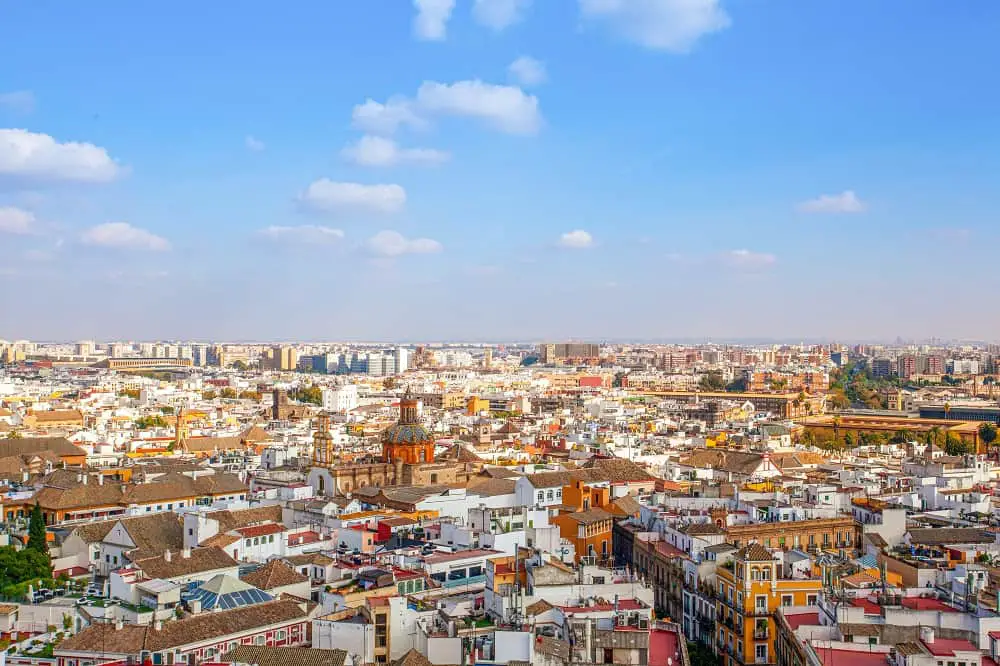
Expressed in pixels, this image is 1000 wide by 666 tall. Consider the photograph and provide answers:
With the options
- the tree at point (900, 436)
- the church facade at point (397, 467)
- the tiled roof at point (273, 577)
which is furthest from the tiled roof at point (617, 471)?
the tree at point (900, 436)

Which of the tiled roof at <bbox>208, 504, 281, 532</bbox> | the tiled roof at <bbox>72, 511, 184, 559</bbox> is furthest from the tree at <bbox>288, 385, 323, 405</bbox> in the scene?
the tiled roof at <bbox>72, 511, 184, 559</bbox>

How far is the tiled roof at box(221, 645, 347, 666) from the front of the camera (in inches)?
579

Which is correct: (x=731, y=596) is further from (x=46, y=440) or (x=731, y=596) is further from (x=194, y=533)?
(x=46, y=440)

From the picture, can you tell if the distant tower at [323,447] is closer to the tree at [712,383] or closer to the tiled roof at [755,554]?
the tiled roof at [755,554]

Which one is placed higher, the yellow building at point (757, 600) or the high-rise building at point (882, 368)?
the high-rise building at point (882, 368)

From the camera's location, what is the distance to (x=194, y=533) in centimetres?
2423

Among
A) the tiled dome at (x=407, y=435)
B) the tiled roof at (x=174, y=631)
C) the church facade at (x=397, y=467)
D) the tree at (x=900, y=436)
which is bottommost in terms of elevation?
the tree at (x=900, y=436)

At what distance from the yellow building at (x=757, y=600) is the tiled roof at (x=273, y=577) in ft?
25.2

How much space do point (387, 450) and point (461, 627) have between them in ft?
62.3

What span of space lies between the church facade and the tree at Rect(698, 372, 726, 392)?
242 feet

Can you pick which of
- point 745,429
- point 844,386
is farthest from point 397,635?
point 844,386

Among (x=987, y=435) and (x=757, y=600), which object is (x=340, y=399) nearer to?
(x=987, y=435)

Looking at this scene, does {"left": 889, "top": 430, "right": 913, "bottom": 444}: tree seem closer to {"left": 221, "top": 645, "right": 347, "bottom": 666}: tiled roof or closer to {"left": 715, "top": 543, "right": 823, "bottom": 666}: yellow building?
{"left": 715, "top": 543, "right": 823, "bottom": 666}: yellow building

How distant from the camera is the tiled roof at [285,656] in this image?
14703mm
